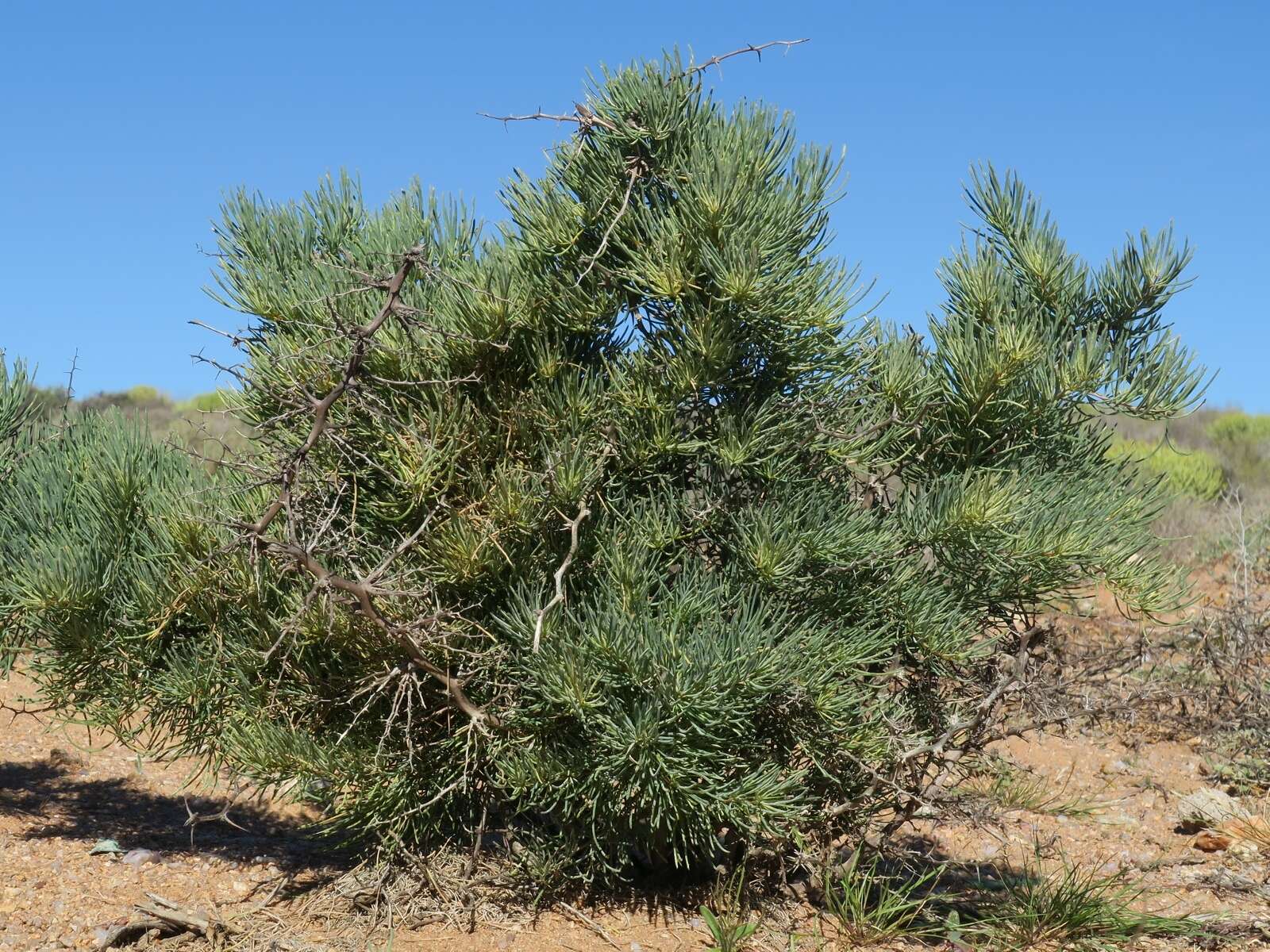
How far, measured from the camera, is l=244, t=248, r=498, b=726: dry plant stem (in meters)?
3.91

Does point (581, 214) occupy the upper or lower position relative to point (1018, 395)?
upper

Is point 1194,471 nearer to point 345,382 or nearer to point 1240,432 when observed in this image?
point 1240,432

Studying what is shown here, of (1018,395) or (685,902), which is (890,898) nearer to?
(685,902)

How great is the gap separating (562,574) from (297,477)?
3.22 ft

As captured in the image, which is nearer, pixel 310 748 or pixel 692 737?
pixel 692 737

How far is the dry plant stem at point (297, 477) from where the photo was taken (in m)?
3.91

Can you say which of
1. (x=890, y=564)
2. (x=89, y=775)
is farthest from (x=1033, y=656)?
(x=89, y=775)

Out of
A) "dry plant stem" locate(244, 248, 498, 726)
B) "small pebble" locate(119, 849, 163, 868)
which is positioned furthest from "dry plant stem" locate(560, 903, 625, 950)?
"small pebble" locate(119, 849, 163, 868)

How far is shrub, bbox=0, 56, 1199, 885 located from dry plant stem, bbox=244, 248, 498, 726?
0.07 ft

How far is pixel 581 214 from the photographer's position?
14.6ft

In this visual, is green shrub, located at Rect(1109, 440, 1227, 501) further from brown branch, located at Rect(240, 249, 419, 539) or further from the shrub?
brown branch, located at Rect(240, 249, 419, 539)

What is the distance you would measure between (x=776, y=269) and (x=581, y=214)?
31.3 inches

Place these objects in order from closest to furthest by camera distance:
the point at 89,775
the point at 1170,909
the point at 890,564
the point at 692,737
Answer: the point at 692,737 < the point at 890,564 < the point at 1170,909 < the point at 89,775

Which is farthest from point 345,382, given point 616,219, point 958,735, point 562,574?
point 958,735
